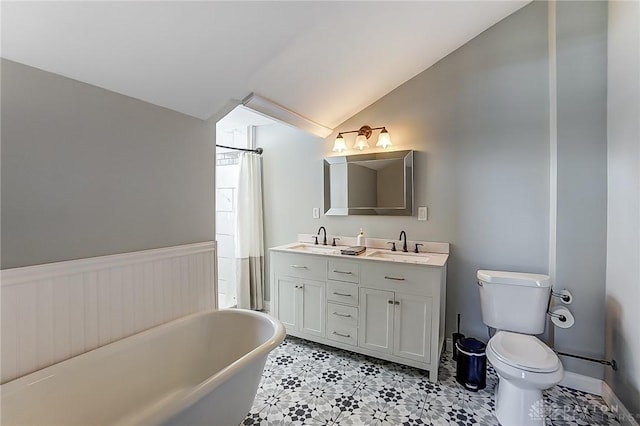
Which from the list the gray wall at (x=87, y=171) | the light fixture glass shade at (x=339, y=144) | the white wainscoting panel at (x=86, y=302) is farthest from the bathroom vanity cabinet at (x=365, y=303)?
the light fixture glass shade at (x=339, y=144)

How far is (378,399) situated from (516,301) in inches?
47.1

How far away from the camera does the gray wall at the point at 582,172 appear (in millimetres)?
1869

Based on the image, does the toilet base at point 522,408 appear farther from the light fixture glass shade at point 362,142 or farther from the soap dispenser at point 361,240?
the light fixture glass shade at point 362,142

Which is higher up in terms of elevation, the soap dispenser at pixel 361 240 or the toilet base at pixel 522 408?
the soap dispenser at pixel 361 240

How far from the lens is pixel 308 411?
1.77 meters

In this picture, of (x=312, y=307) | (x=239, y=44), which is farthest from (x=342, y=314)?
(x=239, y=44)

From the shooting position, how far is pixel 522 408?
159cm

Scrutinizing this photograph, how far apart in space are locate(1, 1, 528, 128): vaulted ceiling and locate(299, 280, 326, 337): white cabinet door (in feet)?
5.30

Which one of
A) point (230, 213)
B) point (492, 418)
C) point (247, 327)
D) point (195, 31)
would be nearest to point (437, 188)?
point (492, 418)

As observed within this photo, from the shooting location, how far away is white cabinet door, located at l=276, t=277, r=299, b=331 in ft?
8.63

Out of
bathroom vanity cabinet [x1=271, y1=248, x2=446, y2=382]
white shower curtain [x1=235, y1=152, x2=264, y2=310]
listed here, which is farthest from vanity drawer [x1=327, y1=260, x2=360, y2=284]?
white shower curtain [x1=235, y1=152, x2=264, y2=310]

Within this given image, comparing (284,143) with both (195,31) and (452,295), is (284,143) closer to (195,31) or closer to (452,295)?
(195,31)

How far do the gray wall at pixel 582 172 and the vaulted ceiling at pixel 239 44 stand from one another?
0.56m

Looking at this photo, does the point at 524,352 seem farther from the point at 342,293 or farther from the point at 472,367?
the point at 342,293
